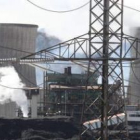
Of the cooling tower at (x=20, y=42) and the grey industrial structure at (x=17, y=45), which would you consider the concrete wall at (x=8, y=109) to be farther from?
the cooling tower at (x=20, y=42)

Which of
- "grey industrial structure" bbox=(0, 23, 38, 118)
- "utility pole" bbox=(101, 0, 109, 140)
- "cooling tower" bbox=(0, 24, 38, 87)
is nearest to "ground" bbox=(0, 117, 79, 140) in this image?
"utility pole" bbox=(101, 0, 109, 140)

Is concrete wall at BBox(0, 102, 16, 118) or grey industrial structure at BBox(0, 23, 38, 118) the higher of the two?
grey industrial structure at BBox(0, 23, 38, 118)

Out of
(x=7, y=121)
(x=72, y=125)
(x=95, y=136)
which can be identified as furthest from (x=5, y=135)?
(x=95, y=136)

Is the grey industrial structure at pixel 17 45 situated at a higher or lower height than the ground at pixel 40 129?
higher

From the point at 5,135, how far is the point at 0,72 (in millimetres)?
21861

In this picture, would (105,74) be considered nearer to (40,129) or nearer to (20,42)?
(40,129)

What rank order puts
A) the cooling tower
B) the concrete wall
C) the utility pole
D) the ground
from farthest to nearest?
the concrete wall → the cooling tower → the ground → the utility pole

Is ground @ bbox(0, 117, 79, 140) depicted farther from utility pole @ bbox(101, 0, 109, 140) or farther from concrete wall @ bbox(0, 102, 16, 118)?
concrete wall @ bbox(0, 102, 16, 118)

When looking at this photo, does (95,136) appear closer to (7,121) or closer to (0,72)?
(7,121)

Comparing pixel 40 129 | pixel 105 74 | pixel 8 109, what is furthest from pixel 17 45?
pixel 105 74

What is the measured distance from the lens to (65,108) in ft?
138

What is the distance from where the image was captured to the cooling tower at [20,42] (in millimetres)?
48781

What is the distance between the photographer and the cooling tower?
48781 millimetres

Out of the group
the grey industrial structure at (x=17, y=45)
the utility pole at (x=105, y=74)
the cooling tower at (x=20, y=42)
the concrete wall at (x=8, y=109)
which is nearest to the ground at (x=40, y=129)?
the utility pole at (x=105, y=74)
